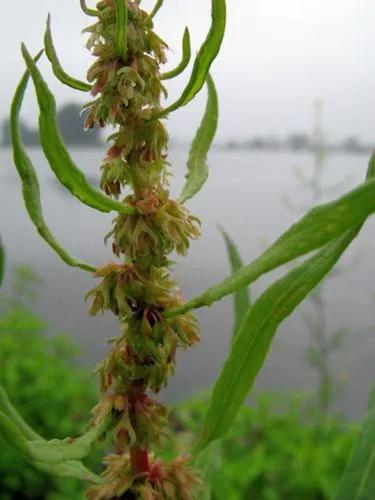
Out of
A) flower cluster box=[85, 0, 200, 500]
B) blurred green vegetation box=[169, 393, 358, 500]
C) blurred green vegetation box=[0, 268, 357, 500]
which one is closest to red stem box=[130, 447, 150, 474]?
flower cluster box=[85, 0, 200, 500]

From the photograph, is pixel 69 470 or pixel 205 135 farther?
pixel 205 135

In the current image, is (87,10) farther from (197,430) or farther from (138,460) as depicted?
(197,430)

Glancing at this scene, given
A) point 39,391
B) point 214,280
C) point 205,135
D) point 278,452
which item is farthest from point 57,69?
point 214,280

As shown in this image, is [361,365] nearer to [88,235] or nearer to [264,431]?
[264,431]

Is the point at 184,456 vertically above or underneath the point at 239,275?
underneath

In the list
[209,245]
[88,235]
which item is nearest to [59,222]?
[88,235]

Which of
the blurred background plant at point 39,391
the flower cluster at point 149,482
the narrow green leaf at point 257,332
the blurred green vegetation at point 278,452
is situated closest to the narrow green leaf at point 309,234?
the narrow green leaf at point 257,332
